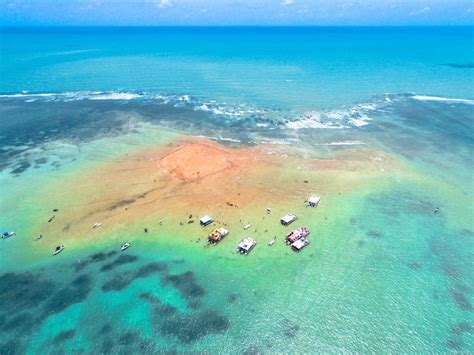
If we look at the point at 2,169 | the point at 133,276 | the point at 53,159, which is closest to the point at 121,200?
the point at 133,276

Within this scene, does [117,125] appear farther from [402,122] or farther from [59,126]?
[402,122]

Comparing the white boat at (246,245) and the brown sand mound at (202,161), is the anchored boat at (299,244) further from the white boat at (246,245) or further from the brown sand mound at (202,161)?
the brown sand mound at (202,161)

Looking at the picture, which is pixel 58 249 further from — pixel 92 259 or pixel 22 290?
pixel 22 290

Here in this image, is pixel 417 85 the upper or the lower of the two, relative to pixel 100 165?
upper

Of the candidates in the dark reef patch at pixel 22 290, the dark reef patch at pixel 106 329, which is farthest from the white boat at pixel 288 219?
the dark reef patch at pixel 22 290

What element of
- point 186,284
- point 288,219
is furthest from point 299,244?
point 186,284
